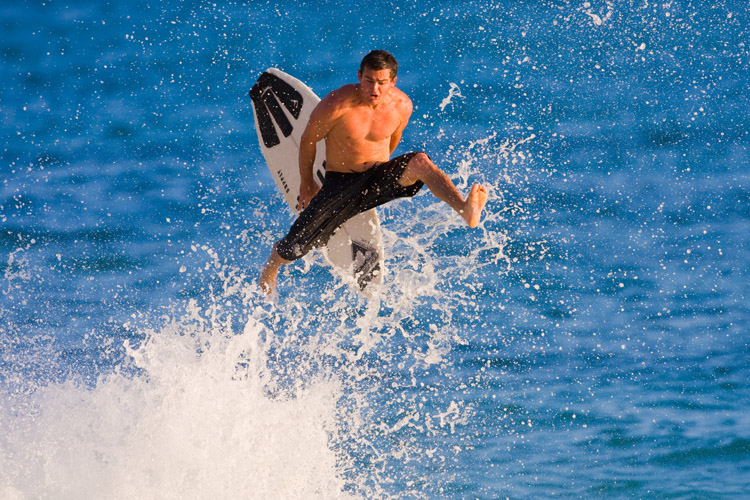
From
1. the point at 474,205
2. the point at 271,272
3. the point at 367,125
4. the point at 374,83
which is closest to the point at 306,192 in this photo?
the point at 271,272

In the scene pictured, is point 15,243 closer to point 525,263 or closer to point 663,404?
point 525,263

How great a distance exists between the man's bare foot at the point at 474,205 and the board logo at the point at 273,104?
276 cm

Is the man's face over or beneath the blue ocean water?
beneath

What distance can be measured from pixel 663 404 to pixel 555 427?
282 centimetres

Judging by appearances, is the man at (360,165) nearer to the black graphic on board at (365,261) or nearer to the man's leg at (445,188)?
the man's leg at (445,188)

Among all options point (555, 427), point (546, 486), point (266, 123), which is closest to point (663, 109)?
point (266, 123)

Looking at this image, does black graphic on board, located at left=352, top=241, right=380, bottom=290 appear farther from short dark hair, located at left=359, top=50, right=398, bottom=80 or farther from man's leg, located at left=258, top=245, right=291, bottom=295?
short dark hair, located at left=359, top=50, right=398, bottom=80

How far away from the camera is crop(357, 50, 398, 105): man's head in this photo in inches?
199

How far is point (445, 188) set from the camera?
17.5 feet

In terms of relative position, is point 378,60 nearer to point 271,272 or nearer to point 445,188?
point 445,188

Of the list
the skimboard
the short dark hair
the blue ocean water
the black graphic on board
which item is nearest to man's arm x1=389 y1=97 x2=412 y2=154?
the short dark hair

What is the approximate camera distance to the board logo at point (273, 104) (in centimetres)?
716

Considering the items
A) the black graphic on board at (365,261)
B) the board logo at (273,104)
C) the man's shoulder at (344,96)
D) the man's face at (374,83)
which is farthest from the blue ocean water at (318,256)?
the board logo at (273,104)

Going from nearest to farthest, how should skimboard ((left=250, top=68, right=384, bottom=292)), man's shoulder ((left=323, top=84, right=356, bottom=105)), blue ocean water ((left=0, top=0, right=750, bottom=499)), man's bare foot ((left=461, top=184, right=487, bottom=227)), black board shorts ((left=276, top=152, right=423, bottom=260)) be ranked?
man's bare foot ((left=461, top=184, right=487, bottom=227)) → man's shoulder ((left=323, top=84, right=356, bottom=105)) → black board shorts ((left=276, top=152, right=423, bottom=260)) → skimboard ((left=250, top=68, right=384, bottom=292)) → blue ocean water ((left=0, top=0, right=750, bottom=499))
